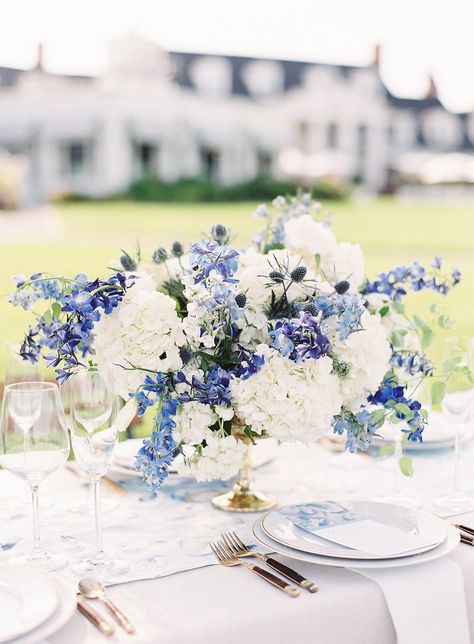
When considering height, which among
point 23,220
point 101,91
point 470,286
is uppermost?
point 101,91

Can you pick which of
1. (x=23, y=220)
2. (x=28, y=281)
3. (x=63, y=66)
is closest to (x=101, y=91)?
(x=63, y=66)

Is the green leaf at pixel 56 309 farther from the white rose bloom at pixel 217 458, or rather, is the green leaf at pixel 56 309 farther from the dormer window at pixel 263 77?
the dormer window at pixel 263 77

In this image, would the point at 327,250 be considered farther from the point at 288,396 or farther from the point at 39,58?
the point at 39,58

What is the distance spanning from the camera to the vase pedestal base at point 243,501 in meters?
1.60

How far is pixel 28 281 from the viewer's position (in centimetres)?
143

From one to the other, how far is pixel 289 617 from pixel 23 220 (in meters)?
20.3

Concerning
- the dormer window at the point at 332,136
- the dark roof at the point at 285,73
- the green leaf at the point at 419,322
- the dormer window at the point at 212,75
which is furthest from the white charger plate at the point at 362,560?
the dormer window at the point at 332,136

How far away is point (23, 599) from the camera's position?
1.16 metres

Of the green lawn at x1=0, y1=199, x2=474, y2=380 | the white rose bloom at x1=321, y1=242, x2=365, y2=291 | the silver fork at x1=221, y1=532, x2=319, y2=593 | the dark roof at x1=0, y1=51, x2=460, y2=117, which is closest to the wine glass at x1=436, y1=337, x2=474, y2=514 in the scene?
the white rose bloom at x1=321, y1=242, x2=365, y2=291

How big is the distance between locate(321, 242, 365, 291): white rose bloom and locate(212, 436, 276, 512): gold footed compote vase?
14.4 inches

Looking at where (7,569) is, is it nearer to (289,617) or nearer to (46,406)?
(46,406)

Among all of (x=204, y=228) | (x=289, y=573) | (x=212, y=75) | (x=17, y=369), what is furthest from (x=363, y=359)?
(x=212, y=75)

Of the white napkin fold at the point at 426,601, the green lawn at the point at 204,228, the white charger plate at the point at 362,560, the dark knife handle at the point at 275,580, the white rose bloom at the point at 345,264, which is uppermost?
the green lawn at the point at 204,228

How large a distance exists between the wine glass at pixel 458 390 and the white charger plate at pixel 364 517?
0.19 metres
